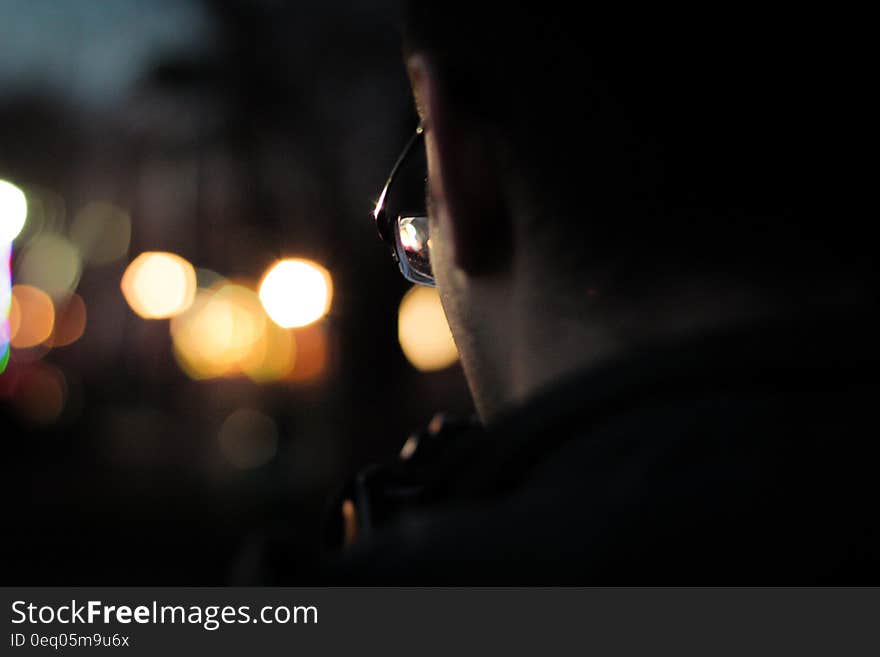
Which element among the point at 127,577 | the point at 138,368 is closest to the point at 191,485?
the point at 127,577

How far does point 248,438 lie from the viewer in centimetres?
2036

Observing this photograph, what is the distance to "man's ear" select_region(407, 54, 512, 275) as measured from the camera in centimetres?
117

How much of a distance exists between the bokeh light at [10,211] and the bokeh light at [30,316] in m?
2.26

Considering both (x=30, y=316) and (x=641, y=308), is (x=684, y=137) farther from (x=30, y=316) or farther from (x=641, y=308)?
(x=30, y=316)

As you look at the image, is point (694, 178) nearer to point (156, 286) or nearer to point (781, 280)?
point (781, 280)

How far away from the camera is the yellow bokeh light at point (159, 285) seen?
98.7 feet

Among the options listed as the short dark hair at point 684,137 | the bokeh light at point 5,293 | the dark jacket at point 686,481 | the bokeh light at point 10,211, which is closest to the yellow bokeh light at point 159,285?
the bokeh light at point 5,293

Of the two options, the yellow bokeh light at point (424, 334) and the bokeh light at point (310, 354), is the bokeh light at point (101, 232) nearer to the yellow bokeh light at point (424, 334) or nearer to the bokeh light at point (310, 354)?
the bokeh light at point (310, 354)

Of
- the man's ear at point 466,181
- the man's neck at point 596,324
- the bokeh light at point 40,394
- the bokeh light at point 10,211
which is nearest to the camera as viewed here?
the man's neck at point 596,324

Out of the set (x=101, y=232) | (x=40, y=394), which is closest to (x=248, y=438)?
(x=40, y=394)

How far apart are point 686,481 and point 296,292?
24.0 m

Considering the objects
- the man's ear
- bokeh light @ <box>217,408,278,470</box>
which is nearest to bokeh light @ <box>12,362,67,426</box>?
bokeh light @ <box>217,408,278,470</box>

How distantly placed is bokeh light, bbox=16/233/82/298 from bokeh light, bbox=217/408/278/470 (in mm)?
12673

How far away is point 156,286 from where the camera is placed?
31.8m
